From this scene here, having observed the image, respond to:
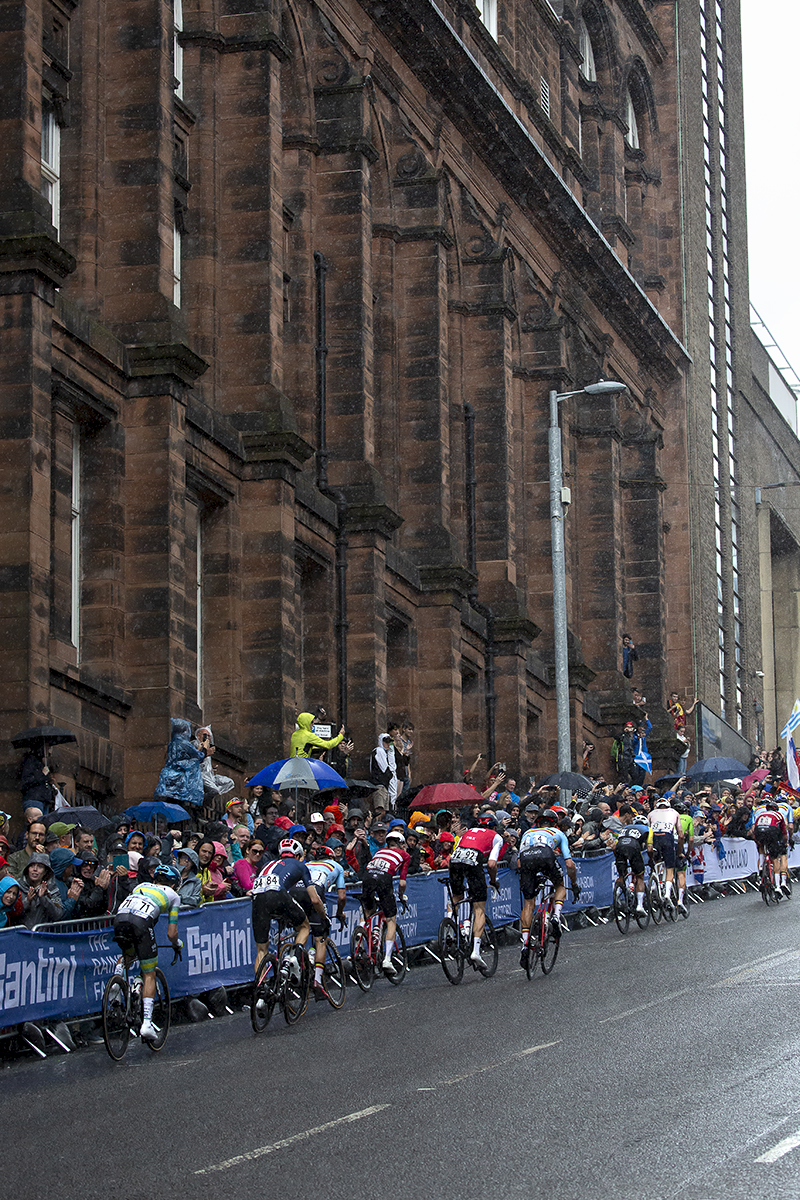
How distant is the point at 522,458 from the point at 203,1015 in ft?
101

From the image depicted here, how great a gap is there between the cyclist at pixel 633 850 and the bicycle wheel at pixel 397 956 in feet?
18.1

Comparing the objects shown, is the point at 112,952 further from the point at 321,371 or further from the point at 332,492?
the point at 321,371

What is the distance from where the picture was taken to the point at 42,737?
64.6 feet

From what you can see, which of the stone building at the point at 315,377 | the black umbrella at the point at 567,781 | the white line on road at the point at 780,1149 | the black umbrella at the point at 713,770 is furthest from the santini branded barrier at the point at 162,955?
the black umbrella at the point at 713,770

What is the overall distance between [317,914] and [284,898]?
3.27ft

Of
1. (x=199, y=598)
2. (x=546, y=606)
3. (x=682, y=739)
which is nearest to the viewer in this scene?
(x=199, y=598)

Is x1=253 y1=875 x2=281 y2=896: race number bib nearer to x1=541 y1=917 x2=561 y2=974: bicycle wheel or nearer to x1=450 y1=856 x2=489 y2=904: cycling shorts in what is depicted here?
x1=450 y1=856 x2=489 y2=904: cycling shorts

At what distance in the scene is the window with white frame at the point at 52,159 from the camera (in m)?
25.2

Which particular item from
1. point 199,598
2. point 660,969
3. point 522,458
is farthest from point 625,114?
point 660,969

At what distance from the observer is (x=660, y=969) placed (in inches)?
804

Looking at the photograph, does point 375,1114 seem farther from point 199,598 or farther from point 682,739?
point 682,739

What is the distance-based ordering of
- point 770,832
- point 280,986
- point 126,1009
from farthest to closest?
point 770,832 → point 280,986 → point 126,1009

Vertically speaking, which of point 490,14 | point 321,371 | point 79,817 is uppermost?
point 490,14

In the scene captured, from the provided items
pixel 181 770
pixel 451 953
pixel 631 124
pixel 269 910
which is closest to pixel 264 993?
pixel 269 910
